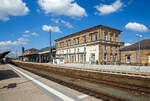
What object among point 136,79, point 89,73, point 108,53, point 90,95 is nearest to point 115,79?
point 136,79

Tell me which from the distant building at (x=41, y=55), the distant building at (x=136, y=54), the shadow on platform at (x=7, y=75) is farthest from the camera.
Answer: the distant building at (x=41, y=55)

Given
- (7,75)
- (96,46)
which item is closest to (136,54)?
(96,46)

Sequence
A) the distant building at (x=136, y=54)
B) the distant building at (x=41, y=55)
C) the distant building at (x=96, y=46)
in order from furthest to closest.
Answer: the distant building at (x=41, y=55) → the distant building at (x=96, y=46) → the distant building at (x=136, y=54)

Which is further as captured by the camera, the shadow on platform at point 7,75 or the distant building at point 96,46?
the distant building at point 96,46

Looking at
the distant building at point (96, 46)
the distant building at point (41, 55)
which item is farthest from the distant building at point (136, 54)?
the distant building at point (41, 55)

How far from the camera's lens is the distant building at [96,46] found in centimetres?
3089

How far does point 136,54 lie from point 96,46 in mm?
11296

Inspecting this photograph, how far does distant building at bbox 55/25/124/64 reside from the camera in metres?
30.9

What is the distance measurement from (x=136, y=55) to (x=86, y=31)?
17662 millimetres

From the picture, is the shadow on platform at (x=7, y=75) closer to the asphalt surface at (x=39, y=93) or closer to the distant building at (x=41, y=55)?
the asphalt surface at (x=39, y=93)

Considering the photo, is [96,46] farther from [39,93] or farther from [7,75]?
[39,93]

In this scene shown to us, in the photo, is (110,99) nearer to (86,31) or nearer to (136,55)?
(136,55)

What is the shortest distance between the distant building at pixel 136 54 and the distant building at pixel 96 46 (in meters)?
3.33

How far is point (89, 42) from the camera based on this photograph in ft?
112
